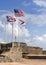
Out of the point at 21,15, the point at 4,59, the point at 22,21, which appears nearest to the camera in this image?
the point at 4,59

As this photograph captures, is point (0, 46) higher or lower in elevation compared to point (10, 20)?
lower

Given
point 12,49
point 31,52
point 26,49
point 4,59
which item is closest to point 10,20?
point 12,49

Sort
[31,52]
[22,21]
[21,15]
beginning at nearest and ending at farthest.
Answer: [21,15], [22,21], [31,52]

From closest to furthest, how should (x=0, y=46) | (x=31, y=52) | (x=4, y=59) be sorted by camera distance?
(x=4, y=59)
(x=0, y=46)
(x=31, y=52)

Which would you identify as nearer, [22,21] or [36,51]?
[22,21]

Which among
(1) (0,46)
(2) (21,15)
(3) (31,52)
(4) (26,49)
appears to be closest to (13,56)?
(2) (21,15)

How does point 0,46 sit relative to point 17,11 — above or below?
below

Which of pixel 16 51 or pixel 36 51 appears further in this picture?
pixel 36 51

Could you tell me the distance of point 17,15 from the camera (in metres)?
46.8

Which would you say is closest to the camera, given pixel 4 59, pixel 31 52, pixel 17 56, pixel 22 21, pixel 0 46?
pixel 4 59

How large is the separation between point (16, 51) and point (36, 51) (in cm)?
A: 2532

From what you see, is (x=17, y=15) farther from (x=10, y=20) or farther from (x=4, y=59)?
(x=4, y=59)

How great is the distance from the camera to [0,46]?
56.0 meters

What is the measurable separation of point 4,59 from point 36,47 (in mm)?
30967
